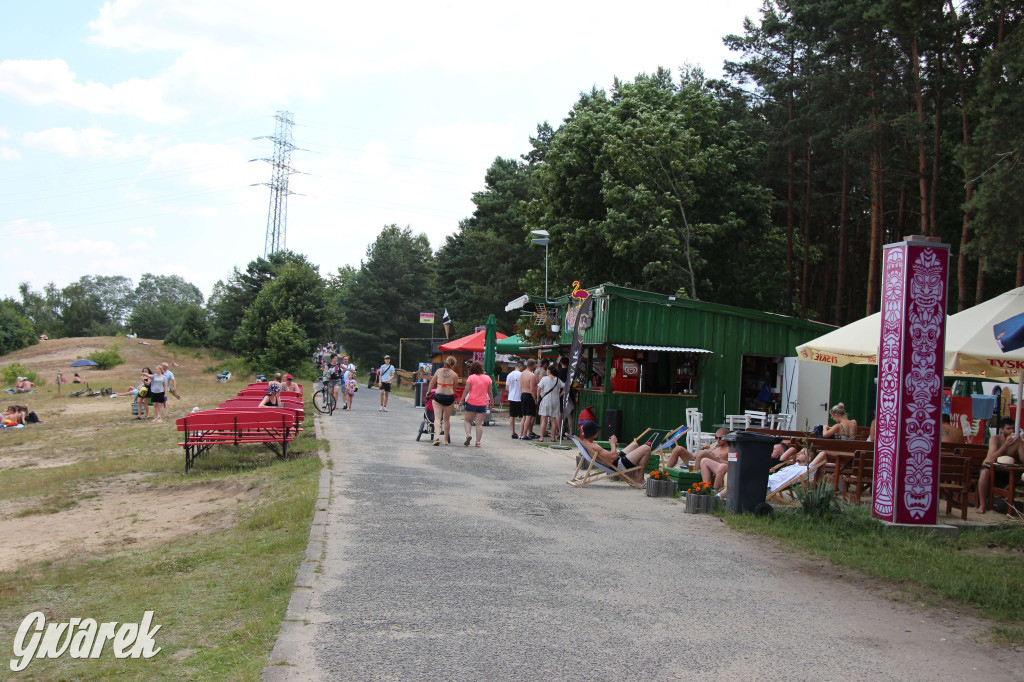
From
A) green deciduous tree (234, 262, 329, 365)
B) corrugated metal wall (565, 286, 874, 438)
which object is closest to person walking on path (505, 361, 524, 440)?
corrugated metal wall (565, 286, 874, 438)

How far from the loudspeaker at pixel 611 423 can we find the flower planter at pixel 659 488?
259 inches

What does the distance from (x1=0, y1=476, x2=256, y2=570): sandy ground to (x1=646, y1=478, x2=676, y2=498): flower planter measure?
16.8 ft

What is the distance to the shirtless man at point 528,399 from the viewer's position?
59.2ft

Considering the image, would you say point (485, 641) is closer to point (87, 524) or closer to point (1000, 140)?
point (87, 524)

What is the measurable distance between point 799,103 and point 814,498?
26.2 m

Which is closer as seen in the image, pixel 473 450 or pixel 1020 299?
pixel 1020 299

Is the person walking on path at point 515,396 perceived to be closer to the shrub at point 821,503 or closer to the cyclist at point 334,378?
the cyclist at point 334,378

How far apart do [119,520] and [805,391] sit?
1466 cm

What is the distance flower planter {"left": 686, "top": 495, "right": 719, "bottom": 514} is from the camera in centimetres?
943

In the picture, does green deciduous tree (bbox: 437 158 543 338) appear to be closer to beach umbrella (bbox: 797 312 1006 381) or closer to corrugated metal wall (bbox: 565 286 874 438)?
corrugated metal wall (bbox: 565 286 874 438)

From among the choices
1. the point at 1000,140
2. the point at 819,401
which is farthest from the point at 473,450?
the point at 1000,140

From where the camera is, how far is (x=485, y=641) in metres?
4.73

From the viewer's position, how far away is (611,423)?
57.1 ft

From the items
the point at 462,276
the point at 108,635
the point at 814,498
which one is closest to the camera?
the point at 108,635
